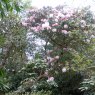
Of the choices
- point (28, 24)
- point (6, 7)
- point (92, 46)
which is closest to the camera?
point (6, 7)

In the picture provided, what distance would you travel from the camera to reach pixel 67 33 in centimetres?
703

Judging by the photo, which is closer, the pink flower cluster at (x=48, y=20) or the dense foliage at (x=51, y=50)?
the dense foliage at (x=51, y=50)

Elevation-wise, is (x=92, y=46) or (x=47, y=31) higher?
(x=47, y=31)

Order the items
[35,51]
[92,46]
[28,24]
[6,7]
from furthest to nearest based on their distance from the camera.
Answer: [35,51] < [28,24] < [92,46] < [6,7]

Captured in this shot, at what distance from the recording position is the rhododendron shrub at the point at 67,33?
710 cm

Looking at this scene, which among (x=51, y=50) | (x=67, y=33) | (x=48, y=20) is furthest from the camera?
(x=51, y=50)

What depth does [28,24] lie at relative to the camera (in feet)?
25.1

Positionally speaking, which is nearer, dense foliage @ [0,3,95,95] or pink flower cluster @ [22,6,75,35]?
dense foliage @ [0,3,95,95]

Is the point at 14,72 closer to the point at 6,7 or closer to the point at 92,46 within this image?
the point at 92,46

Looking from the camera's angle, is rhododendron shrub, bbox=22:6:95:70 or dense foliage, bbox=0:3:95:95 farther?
rhododendron shrub, bbox=22:6:95:70

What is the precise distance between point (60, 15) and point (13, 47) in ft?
5.38

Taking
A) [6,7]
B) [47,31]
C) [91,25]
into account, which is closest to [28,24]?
[47,31]

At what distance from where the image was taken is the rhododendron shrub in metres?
7.10

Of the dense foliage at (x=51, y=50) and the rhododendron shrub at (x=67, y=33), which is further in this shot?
the rhododendron shrub at (x=67, y=33)
